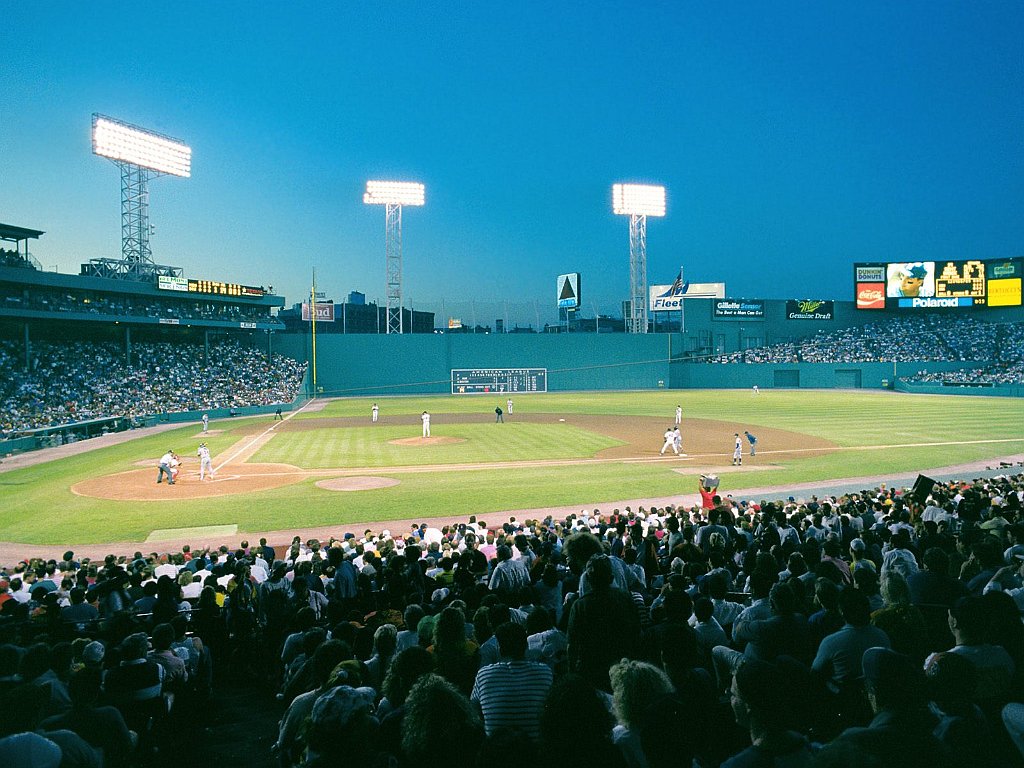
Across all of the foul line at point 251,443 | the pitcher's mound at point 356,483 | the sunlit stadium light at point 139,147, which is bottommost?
the foul line at point 251,443

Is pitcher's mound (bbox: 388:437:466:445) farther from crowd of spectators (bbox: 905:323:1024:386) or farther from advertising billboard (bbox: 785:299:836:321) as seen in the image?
advertising billboard (bbox: 785:299:836:321)

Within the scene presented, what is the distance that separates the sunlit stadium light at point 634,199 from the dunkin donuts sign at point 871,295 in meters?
31.6

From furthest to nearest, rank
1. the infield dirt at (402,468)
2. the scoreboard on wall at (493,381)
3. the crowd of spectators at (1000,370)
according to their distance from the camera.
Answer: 1. the scoreboard on wall at (493,381)
2. the crowd of spectators at (1000,370)
3. the infield dirt at (402,468)

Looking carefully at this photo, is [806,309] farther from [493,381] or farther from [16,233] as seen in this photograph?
[16,233]

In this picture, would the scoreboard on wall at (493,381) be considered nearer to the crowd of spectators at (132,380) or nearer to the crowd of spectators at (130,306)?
the crowd of spectators at (132,380)

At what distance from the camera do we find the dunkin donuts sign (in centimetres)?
8962

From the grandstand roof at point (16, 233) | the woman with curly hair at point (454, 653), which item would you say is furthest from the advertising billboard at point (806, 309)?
the woman with curly hair at point (454, 653)

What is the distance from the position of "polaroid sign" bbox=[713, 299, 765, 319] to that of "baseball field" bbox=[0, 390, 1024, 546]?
133 ft

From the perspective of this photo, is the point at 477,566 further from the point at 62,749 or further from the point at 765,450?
the point at 765,450

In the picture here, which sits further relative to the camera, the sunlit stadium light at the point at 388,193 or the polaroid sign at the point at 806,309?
the polaroid sign at the point at 806,309

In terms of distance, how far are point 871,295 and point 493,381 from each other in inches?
2088

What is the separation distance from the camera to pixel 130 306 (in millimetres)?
59281

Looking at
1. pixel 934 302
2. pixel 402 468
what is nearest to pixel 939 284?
pixel 934 302

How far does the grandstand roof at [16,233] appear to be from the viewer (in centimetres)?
5069
